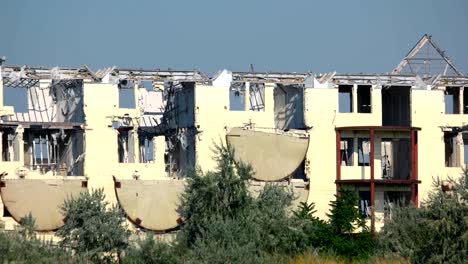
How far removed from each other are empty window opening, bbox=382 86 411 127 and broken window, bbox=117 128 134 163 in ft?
46.8

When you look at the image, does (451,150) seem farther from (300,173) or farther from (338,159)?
(300,173)

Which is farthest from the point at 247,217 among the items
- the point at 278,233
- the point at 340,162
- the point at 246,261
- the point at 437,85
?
the point at 437,85

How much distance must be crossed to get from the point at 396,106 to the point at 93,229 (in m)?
24.0

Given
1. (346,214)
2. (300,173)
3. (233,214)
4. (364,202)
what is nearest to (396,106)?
(364,202)

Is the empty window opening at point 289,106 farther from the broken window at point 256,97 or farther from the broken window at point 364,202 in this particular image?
the broken window at point 364,202

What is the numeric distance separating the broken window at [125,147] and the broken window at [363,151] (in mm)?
11995

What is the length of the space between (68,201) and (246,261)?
1236 cm

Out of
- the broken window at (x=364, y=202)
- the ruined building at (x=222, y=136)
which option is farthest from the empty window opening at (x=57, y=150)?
the broken window at (x=364, y=202)

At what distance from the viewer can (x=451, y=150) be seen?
307 ft

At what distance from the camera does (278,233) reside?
256 ft

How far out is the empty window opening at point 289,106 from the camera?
294ft

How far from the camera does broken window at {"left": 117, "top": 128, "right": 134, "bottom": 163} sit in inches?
3442

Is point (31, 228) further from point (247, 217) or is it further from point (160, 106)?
point (160, 106)

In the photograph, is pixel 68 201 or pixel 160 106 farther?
pixel 160 106
